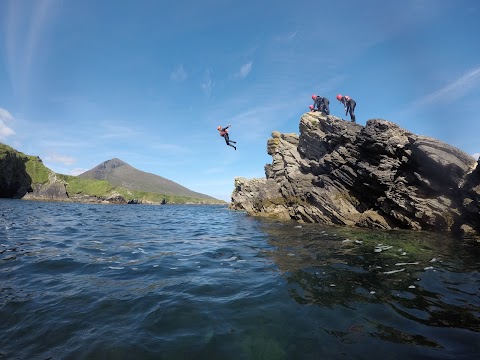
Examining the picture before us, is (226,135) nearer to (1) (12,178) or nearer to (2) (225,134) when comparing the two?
(2) (225,134)

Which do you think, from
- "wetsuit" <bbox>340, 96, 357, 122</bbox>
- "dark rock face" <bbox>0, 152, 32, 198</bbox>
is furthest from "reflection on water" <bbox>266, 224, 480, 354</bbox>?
"dark rock face" <bbox>0, 152, 32, 198</bbox>

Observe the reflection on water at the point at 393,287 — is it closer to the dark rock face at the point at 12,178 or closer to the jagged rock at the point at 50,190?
the dark rock face at the point at 12,178

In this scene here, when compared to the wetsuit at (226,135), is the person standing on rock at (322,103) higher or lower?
higher

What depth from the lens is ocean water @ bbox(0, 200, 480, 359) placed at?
18.0ft

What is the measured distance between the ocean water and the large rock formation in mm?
9884

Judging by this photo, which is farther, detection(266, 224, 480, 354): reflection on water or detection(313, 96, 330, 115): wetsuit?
detection(313, 96, 330, 115): wetsuit

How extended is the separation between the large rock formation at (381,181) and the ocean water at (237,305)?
9.88 m

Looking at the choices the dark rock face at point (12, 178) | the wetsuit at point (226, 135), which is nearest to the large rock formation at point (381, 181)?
the wetsuit at point (226, 135)

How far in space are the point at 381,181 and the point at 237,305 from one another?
2493 cm

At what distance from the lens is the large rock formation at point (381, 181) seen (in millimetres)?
21688

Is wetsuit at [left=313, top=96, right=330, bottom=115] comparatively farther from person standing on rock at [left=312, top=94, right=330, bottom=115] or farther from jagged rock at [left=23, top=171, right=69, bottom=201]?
jagged rock at [left=23, top=171, right=69, bottom=201]

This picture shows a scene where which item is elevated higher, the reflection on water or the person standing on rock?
the person standing on rock

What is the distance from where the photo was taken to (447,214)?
73.6ft

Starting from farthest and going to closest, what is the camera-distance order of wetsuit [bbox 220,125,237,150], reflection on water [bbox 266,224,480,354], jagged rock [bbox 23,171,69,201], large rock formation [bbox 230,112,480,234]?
1. jagged rock [bbox 23,171,69,201]
2. wetsuit [bbox 220,125,237,150]
3. large rock formation [bbox 230,112,480,234]
4. reflection on water [bbox 266,224,480,354]
